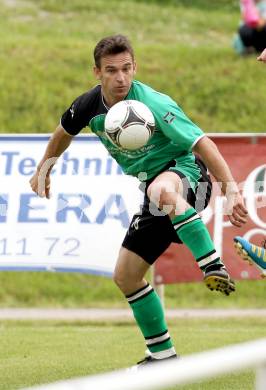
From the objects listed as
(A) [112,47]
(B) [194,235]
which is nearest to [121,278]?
(B) [194,235]

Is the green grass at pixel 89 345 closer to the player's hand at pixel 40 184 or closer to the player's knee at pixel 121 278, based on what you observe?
the player's knee at pixel 121 278

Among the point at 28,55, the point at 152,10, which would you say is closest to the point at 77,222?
the point at 28,55

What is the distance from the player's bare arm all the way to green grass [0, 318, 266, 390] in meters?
1.19

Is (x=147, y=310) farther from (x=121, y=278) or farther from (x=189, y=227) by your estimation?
(x=189, y=227)

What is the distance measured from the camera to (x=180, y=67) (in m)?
17.4

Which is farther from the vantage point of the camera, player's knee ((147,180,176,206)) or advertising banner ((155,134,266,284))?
advertising banner ((155,134,266,284))

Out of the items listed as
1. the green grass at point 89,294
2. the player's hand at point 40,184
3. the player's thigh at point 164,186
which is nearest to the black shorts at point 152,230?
the player's thigh at point 164,186

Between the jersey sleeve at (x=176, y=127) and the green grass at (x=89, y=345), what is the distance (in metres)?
1.42

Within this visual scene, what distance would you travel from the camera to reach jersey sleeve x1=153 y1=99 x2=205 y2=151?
6.29 meters

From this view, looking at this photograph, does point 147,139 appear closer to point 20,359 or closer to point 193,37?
point 20,359

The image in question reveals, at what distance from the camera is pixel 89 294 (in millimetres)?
12055

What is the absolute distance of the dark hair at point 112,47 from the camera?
640cm

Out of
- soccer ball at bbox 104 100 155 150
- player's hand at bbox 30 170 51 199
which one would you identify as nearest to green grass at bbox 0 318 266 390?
player's hand at bbox 30 170 51 199

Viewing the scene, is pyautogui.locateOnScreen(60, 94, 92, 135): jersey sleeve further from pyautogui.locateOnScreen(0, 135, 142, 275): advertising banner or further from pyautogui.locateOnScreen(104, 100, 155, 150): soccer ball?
pyautogui.locateOnScreen(0, 135, 142, 275): advertising banner
